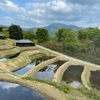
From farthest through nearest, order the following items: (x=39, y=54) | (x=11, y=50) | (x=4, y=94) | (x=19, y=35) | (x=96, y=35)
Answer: (x=19, y=35)
(x=96, y=35)
(x=39, y=54)
(x=11, y=50)
(x=4, y=94)

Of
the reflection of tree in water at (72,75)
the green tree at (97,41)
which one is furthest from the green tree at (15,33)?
the reflection of tree in water at (72,75)

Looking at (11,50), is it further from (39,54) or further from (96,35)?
(96,35)

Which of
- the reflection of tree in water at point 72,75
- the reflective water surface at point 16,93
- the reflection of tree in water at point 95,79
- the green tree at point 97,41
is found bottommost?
the reflection of tree in water at point 95,79

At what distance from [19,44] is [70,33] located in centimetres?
2603

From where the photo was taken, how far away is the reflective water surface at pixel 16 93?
26.3 metres

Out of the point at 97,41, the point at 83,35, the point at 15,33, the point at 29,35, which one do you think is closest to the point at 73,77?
the point at 97,41

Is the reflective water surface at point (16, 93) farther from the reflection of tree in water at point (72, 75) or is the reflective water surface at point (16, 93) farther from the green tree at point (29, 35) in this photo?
the green tree at point (29, 35)

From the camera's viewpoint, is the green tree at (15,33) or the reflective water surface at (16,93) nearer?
the reflective water surface at (16,93)

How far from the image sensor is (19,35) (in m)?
86.4

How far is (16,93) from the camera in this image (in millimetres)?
28031

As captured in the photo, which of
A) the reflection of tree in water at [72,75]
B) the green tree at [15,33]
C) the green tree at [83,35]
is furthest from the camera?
the green tree at [15,33]

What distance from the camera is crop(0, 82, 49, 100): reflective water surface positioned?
86.2 feet

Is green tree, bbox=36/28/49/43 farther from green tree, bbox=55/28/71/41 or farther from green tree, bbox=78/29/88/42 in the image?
green tree, bbox=78/29/88/42

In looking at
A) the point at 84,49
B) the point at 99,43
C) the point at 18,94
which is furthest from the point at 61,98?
the point at 99,43
